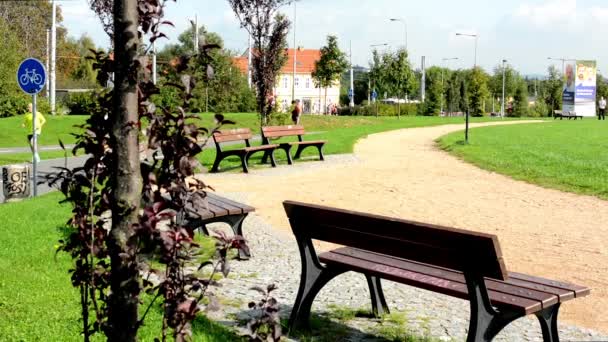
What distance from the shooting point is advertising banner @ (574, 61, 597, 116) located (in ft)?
223

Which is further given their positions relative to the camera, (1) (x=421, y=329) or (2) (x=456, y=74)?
(2) (x=456, y=74)

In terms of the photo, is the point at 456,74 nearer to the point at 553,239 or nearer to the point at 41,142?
the point at 41,142

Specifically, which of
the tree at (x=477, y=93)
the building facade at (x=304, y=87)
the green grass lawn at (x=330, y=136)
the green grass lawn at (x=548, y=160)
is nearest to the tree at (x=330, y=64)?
the green grass lawn at (x=330, y=136)

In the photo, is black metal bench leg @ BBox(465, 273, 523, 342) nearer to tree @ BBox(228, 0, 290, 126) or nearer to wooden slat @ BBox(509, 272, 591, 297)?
wooden slat @ BBox(509, 272, 591, 297)

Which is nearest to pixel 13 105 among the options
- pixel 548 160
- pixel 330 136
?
pixel 330 136

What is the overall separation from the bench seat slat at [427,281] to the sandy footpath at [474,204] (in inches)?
59.9

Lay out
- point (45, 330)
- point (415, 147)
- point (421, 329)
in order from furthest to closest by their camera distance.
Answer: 1. point (415, 147)
2. point (421, 329)
3. point (45, 330)

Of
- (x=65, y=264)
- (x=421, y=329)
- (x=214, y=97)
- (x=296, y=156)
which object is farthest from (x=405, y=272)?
(x=214, y=97)

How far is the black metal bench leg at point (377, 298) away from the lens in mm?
5889

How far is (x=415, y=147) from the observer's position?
26.4m

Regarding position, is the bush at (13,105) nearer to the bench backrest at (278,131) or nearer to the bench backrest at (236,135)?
the bench backrest at (278,131)

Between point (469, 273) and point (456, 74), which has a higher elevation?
point (456, 74)

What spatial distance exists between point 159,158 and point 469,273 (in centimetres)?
200

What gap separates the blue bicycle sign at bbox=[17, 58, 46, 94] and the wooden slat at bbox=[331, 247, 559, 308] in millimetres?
11143
